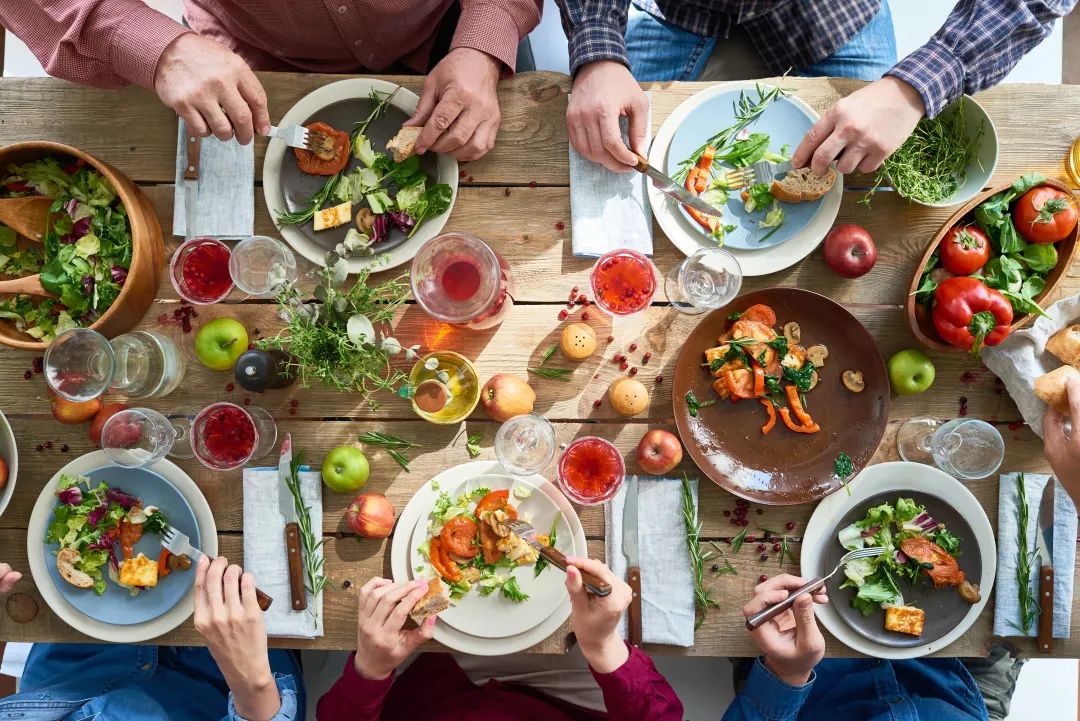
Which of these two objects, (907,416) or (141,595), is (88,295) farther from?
(907,416)

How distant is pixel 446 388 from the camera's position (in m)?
1.88

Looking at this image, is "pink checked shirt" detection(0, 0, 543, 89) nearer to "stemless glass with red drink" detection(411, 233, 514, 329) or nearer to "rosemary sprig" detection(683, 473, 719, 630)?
"stemless glass with red drink" detection(411, 233, 514, 329)

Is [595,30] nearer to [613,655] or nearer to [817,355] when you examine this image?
[817,355]

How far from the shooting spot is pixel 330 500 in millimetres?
1916

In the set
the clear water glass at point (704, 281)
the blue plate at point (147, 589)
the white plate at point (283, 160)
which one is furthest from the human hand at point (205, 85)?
the clear water glass at point (704, 281)

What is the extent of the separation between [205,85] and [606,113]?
0.96m

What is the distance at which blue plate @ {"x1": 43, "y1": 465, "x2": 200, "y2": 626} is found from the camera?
6.13 ft

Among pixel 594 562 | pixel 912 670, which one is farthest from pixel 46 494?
pixel 912 670

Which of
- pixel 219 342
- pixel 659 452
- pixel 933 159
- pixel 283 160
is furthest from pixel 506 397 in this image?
pixel 933 159

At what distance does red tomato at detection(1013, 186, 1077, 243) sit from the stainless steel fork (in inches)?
34.4

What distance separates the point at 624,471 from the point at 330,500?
2.56 ft

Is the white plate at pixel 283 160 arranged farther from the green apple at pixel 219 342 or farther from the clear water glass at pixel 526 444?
the clear water glass at pixel 526 444

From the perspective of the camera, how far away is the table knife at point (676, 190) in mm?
1814

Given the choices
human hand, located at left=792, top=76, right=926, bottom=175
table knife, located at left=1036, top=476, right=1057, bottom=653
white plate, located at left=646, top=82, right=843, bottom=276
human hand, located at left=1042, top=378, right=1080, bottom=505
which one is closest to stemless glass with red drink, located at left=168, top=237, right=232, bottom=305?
white plate, located at left=646, top=82, right=843, bottom=276
